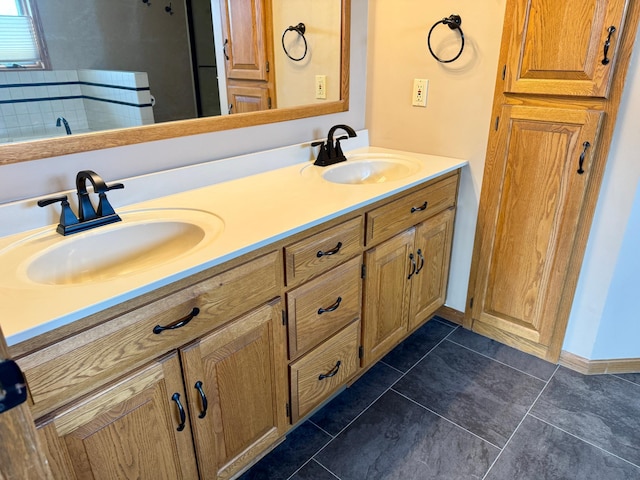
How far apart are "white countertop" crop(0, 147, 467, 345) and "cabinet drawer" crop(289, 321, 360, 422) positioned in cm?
47

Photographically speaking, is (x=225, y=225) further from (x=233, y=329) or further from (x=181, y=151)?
(x=181, y=151)

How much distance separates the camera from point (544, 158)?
5.85 feet

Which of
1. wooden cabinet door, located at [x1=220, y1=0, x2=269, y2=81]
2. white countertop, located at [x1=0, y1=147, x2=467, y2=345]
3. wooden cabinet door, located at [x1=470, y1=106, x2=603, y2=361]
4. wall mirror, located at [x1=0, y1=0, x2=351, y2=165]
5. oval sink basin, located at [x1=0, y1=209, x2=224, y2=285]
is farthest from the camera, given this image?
wooden cabinet door, located at [x1=470, y1=106, x2=603, y2=361]

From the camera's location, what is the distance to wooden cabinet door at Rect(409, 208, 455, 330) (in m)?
1.91

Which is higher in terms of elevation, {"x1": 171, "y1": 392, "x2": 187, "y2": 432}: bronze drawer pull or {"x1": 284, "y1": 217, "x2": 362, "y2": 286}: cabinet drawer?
{"x1": 284, "y1": 217, "x2": 362, "y2": 286}: cabinet drawer

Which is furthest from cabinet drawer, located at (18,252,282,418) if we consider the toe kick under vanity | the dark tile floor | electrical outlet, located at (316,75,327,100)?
electrical outlet, located at (316,75,327,100)

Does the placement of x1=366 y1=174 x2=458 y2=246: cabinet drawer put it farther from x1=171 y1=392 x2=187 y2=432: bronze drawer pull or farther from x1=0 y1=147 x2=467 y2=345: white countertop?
x1=171 y1=392 x2=187 y2=432: bronze drawer pull

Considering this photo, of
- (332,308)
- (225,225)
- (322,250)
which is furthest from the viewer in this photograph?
(332,308)

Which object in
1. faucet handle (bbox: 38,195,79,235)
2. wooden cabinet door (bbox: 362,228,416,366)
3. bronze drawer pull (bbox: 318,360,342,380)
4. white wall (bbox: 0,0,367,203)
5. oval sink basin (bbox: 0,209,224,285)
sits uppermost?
white wall (bbox: 0,0,367,203)

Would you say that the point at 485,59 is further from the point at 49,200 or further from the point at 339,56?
the point at 49,200

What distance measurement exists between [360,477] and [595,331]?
1.19 m

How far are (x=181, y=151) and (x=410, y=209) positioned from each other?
0.88 m

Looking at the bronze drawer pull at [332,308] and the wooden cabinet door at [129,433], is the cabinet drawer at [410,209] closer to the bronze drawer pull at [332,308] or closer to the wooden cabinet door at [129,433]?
the bronze drawer pull at [332,308]

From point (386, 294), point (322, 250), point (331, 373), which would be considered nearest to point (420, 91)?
point (386, 294)
